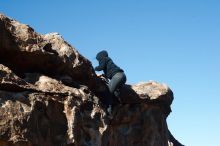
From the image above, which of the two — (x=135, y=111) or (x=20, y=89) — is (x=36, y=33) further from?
(x=135, y=111)

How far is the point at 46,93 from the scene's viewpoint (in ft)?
40.0

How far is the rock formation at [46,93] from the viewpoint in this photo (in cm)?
1070

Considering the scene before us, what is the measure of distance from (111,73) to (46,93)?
457cm

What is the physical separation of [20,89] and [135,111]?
7.88 meters

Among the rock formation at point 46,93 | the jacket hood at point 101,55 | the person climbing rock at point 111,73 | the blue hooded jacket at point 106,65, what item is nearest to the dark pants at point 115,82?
the person climbing rock at point 111,73

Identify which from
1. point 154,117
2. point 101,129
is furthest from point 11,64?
point 154,117

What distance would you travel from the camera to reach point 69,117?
12.3 metres

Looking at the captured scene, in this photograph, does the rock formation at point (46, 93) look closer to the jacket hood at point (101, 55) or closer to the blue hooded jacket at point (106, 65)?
the blue hooded jacket at point (106, 65)

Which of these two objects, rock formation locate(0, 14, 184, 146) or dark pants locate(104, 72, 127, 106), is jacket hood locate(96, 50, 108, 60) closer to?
dark pants locate(104, 72, 127, 106)

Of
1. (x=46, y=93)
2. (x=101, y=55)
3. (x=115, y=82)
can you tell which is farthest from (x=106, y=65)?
(x=46, y=93)

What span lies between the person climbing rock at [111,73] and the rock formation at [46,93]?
51cm

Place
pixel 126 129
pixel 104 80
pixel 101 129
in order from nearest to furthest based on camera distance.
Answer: pixel 101 129, pixel 104 80, pixel 126 129

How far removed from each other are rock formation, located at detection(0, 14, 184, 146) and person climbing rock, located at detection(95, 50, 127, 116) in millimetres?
512

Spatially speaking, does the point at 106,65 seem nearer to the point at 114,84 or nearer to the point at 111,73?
the point at 111,73
